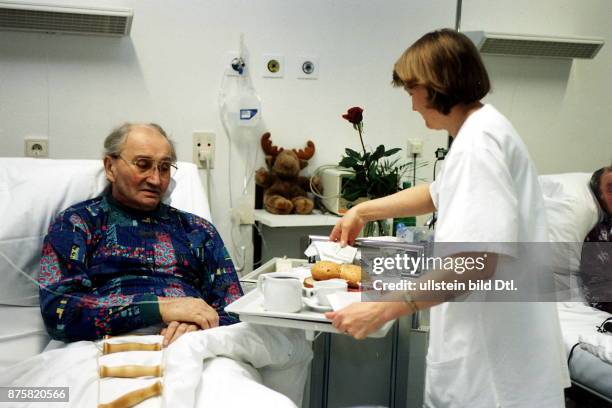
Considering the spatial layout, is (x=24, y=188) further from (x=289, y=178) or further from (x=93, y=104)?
(x=289, y=178)

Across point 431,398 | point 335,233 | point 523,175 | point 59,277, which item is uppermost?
point 523,175

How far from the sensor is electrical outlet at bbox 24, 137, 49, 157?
229 centimetres

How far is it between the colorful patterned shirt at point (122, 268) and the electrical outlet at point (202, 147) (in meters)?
0.69

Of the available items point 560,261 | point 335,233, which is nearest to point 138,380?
point 335,233

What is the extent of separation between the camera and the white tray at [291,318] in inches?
44.2

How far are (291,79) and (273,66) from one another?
10 centimetres

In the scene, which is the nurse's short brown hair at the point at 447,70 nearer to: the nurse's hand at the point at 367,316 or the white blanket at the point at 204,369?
the nurse's hand at the point at 367,316

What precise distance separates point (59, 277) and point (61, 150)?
3.25 ft

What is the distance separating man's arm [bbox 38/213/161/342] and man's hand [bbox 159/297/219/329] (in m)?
0.02

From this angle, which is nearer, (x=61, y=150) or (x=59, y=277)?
(x=59, y=277)

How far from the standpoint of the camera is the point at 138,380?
120 cm

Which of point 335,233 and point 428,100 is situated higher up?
point 428,100

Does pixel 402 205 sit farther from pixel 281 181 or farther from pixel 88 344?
pixel 281 181

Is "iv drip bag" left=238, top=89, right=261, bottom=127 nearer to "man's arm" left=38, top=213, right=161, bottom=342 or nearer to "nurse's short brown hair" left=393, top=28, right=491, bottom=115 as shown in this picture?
"man's arm" left=38, top=213, right=161, bottom=342
